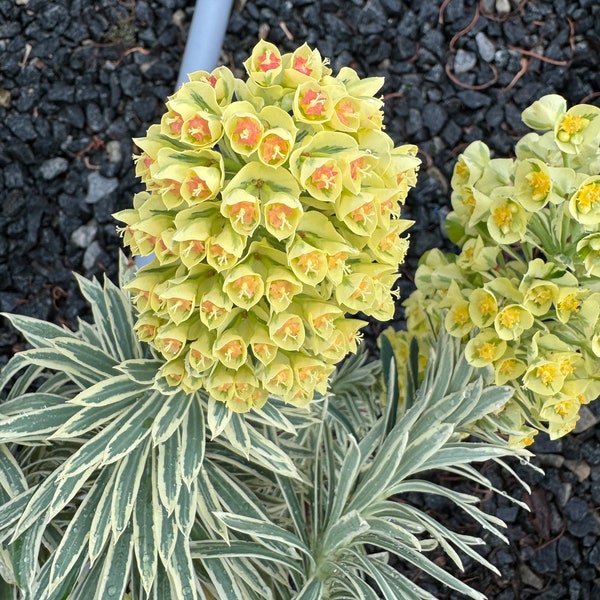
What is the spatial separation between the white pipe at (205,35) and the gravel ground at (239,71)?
13.5 inches

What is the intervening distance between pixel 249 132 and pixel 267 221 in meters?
0.12

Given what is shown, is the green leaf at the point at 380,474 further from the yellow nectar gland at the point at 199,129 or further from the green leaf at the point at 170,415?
the yellow nectar gland at the point at 199,129

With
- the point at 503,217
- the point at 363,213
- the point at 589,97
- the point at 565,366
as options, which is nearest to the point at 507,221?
the point at 503,217

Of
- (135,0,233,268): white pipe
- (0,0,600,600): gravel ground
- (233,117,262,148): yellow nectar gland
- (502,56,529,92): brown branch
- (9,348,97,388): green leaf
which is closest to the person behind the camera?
(233,117,262,148): yellow nectar gland

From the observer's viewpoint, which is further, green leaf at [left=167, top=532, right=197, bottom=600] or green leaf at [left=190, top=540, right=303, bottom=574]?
green leaf at [left=190, top=540, right=303, bottom=574]

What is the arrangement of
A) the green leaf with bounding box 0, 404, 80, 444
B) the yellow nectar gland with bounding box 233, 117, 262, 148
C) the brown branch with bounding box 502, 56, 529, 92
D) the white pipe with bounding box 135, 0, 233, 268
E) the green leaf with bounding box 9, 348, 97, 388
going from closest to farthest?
1. the yellow nectar gland with bounding box 233, 117, 262, 148
2. the green leaf with bounding box 0, 404, 80, 444
3. the green leaf with bounding box 9, 348, 97, 388
4. the white pipe with bounding box 135, 0, 233, 268
5. the brown branch with bounding box 502, 56, 529, 92

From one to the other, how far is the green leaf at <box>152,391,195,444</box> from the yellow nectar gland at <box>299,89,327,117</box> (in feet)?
1.80

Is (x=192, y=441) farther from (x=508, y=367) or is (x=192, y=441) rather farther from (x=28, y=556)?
(x=508, y=367)

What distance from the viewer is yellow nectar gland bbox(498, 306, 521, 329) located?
1.31 metres

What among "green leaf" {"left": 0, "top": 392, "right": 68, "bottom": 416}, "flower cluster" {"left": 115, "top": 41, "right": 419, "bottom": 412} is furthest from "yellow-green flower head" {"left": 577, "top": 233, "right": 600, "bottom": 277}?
"green leaf" {"left": 0, "top": 392, "right": 68, "bottom": 416}

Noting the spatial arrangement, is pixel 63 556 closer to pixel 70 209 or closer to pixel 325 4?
pixel 70 209

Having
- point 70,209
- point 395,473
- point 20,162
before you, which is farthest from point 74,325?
point 395,473

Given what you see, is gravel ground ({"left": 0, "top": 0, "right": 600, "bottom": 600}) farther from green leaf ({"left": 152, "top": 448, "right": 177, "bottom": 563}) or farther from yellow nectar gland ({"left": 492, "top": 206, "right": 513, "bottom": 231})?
green leaf ({"left": 152, "top": 448, "right": 177, "bottom": 563})

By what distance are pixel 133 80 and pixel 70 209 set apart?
1.49 feet
